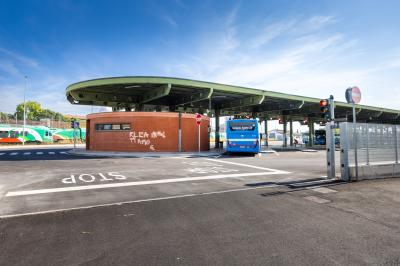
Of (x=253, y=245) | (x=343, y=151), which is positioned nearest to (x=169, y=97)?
(x=343, y=151)

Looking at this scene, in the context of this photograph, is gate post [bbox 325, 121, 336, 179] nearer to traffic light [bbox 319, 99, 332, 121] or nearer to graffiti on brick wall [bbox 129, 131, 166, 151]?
traffic light [bbox 319, 99, 332, 121]

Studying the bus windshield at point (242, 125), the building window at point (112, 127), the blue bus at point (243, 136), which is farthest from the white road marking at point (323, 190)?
the building window at point (112, 127)

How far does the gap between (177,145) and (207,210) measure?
18968 mm

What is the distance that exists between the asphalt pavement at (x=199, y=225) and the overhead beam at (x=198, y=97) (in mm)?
16594

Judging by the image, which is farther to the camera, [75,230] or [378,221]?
[378,221]

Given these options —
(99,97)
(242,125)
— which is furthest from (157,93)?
(242,125)

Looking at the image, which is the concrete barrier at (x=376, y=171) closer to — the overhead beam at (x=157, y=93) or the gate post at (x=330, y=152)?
the gate post at (x=330, y=152)

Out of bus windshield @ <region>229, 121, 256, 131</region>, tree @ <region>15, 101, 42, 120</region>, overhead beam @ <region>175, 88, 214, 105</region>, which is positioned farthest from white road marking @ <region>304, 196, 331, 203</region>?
tree @ <region>15, 101, 42, 120</region>

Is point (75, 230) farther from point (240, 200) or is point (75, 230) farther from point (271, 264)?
point (240, 200)

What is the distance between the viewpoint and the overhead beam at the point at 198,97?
23.5m

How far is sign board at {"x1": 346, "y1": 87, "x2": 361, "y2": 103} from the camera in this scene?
9018mm

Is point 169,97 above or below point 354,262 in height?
above

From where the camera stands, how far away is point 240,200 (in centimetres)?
609

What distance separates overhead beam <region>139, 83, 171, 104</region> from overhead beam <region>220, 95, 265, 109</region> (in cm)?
1051
